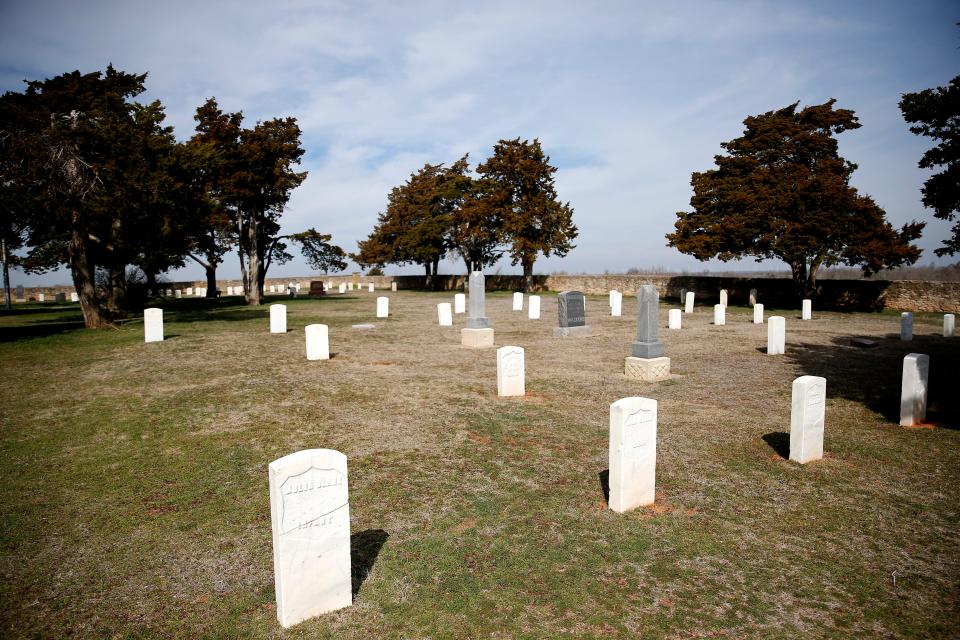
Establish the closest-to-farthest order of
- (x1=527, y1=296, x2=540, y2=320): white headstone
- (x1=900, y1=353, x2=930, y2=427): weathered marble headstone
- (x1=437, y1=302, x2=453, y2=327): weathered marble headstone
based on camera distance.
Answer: (x1=900, y1=353, x2=930, y2=427): weathered marble headstone, (x1=437, y1=302, x2=453, y2=327): weathered marble headstone, (x1=527, y1=296, x2=540, y2=320): white headstone

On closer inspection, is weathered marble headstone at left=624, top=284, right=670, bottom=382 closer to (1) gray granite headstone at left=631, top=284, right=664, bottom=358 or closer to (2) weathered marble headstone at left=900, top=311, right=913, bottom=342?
(1) gray granite headstone at left=631, top=284, right=664, bottom=358

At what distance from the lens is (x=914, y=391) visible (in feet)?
24.3

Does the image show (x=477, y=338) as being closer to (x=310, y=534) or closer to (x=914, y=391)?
(x=914, y=391)

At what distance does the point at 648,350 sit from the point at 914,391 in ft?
14.5

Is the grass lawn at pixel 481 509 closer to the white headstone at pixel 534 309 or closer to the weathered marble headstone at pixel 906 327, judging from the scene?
the weathered marble headstone at pixel 906 327

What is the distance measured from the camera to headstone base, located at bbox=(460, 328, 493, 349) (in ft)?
48.2

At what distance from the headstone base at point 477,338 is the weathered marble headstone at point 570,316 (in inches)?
124

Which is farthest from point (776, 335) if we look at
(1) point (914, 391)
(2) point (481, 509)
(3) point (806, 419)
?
(2) point (481, 509)

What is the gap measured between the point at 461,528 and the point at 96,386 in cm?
893

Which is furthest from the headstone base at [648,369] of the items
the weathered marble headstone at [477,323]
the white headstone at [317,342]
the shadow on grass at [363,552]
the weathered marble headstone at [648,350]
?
the shadow on grass at [363,552]

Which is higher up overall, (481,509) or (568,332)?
(568,332)

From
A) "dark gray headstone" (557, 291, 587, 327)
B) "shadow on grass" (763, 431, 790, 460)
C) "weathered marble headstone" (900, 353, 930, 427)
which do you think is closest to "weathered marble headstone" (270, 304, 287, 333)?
"dark gray headstone" (557, 291, 587, 327)

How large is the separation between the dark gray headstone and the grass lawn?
5975 millimetres

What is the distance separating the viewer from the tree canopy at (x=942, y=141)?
31.3 ft
